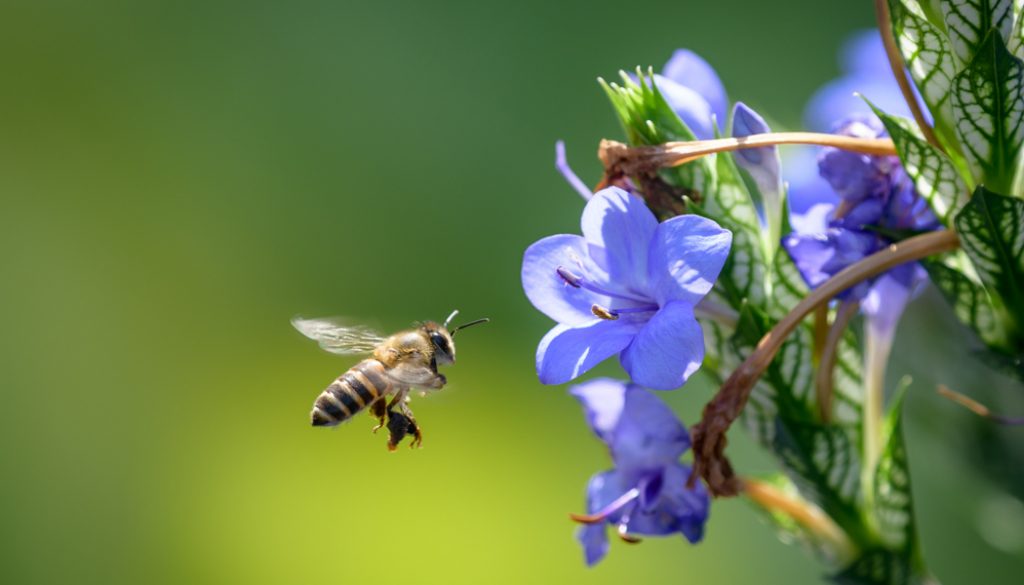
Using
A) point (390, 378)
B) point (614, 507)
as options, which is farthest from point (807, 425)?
point (390, 378)

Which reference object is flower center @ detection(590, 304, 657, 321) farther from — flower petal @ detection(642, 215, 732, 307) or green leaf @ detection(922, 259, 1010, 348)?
green leaf @ detection(922, 259, 1010, 348)

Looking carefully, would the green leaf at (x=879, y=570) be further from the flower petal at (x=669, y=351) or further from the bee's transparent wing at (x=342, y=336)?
the bee's transparent wing at (x=342, y=336)

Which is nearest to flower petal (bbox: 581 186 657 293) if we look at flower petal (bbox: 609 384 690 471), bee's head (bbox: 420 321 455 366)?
flower petal (bbox: 609 384 690 471)

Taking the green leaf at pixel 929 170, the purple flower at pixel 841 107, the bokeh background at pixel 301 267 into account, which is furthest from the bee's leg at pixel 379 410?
the bokeh background at pixel 301 267

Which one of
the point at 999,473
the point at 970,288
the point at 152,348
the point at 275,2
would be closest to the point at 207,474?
the point at 152,348

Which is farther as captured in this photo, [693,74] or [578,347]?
[693,74]

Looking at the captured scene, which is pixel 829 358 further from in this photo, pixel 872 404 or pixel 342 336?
pixel 342 336
